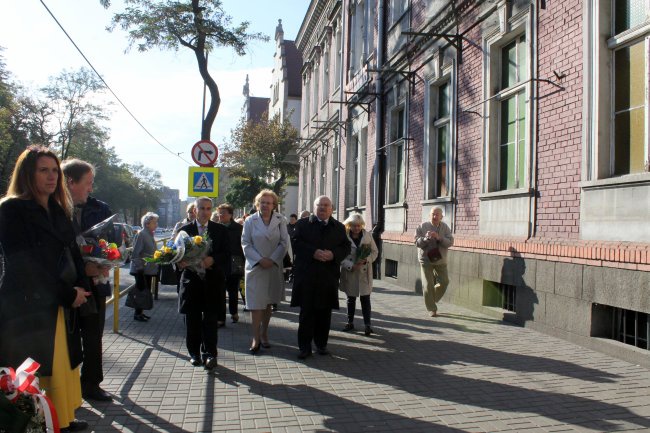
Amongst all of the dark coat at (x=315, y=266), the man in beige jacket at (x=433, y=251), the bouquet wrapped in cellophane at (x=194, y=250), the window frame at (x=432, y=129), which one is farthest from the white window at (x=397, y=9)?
the bouquet wrapped in cellophane at (x=194, y=250)

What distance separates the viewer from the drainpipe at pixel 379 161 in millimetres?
15781

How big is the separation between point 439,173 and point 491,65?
122 inches

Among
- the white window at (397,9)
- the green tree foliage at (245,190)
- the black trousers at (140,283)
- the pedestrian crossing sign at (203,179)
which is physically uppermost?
the white window at (397,9)

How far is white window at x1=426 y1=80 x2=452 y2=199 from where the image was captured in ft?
39.6

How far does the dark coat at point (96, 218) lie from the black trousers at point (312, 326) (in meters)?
2.39

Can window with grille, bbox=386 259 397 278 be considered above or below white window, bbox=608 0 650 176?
below

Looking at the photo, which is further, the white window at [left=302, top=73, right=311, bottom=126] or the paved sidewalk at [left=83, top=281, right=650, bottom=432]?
the white window at [left=302, top=73, right=311, bottom=126]

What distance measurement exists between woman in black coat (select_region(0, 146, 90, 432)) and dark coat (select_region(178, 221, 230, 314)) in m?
2.08

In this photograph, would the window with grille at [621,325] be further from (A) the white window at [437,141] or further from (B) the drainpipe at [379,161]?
(B) the drainpipe at [379,161]

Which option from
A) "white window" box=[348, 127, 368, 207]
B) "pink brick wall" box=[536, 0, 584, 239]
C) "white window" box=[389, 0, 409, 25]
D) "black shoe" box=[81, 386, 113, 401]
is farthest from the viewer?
"white window" box=[348, 127, 368, 207]

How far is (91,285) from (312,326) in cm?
281

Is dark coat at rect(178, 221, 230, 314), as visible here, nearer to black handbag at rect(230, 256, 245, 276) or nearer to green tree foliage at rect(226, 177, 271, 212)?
black handbag at rect(230, 256, 245, 276)

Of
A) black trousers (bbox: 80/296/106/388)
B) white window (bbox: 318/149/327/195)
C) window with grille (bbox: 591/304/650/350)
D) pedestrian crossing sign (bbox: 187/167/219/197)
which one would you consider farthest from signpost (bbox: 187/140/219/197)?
white window (bbox: 318/149/327/195)

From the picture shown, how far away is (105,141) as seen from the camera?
5325 centimetres
